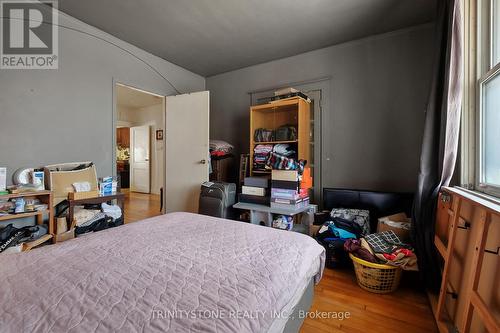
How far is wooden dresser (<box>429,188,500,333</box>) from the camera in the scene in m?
0.95

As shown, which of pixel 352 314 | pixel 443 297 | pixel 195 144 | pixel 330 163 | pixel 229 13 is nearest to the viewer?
pixel 443 297

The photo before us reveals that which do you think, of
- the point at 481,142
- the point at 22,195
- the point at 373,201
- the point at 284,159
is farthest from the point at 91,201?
the point at 481,142

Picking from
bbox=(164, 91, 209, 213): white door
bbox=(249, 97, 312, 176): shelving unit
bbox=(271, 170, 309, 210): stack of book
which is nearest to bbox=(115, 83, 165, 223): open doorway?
bbox=(164, 91, 209, 213): white door

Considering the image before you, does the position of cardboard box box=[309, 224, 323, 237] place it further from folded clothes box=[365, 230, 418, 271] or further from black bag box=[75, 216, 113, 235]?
black bag box=[75, 216, 113, 235]

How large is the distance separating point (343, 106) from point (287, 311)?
2609 millimetres

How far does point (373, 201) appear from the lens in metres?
2.46

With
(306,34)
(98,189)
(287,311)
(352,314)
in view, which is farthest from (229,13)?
(352,314)

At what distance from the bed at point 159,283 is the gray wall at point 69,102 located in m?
1.68

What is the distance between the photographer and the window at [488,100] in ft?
4.28

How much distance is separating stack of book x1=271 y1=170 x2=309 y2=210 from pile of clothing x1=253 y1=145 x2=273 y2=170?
1.54 ft

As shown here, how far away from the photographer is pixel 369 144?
2738 mm

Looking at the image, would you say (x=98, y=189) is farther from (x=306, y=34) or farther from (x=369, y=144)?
(x=369, y=144)

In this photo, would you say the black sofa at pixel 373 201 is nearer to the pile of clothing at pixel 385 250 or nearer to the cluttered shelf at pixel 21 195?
the pile of clothing at pixel 385 250

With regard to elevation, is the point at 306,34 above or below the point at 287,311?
above
